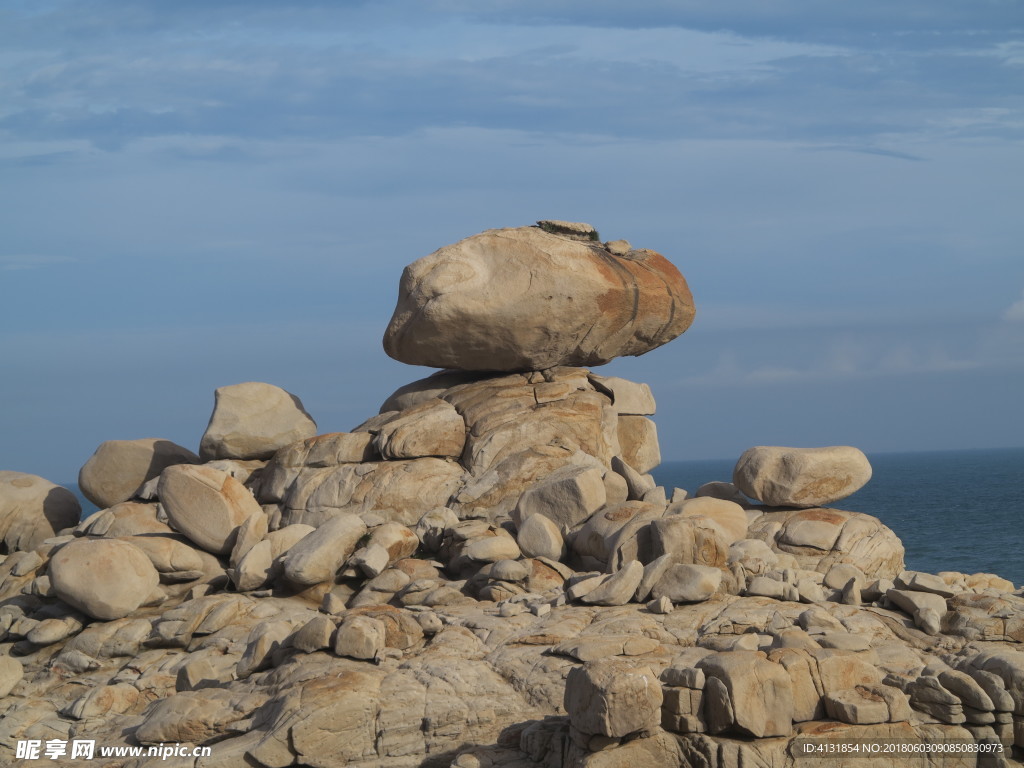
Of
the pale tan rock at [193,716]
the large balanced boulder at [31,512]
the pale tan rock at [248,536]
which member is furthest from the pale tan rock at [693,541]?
the large balanced boulder at [31,512]

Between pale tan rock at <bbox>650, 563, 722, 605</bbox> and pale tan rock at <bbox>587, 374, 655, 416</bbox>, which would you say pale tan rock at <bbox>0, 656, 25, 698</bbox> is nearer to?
pale tan rock at <bbox>650, 563, 722, 605</bbox>

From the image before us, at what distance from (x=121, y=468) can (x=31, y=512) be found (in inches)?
76.7

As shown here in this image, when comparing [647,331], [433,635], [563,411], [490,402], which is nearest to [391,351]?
[490,402]

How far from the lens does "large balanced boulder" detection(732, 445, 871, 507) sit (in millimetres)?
16438

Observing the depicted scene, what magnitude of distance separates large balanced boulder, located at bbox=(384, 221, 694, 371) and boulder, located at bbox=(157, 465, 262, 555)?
14.5 ft

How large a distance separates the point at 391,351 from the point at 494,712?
10493 mm

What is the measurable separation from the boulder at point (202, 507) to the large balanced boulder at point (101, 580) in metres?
1.57

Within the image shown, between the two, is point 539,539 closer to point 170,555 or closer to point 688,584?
point 688,584

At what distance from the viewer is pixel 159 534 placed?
662 inches

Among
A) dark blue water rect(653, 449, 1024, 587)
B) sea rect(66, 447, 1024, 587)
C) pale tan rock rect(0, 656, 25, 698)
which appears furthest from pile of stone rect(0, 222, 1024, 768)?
dark blue water rect(653, 449, 1024, 587)

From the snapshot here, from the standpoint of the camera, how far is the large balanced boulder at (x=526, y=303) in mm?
18203

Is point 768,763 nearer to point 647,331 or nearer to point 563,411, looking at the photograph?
point 563,411

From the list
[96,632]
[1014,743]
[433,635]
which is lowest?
[96,632]

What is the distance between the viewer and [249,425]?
63.6ft
